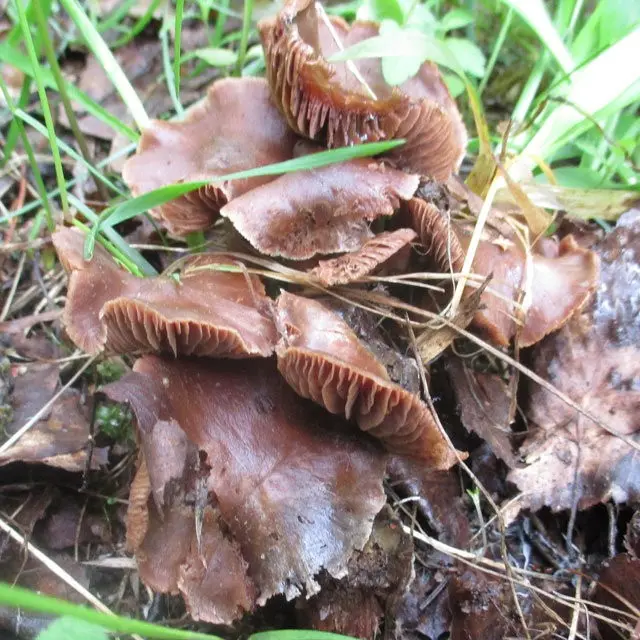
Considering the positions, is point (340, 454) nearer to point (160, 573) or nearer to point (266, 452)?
point (266, 452)

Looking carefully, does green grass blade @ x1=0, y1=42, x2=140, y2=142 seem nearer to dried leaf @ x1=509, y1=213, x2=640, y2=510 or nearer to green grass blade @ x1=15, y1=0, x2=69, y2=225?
green grass blade @ x1=15, y1=0, x2=69, y2=225

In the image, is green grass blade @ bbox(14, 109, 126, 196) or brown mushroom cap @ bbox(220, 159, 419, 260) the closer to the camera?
brown mushroom cap @ bbox(220, 159, 419, 260)

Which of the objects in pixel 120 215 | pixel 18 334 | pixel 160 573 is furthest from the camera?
pixel 18 334

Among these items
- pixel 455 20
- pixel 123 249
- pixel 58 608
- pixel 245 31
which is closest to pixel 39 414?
pixel 123 249

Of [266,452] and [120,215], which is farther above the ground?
[120,215]

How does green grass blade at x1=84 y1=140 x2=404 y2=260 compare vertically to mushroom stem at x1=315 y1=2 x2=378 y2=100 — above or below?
below

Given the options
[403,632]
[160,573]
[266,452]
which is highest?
[266,452]

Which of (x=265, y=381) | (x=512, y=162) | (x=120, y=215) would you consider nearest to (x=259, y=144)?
(x=120, y=215)

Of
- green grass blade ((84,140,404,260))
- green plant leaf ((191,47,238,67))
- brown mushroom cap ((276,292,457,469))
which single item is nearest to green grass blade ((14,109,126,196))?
green grass blade ((84,140,404,260))
